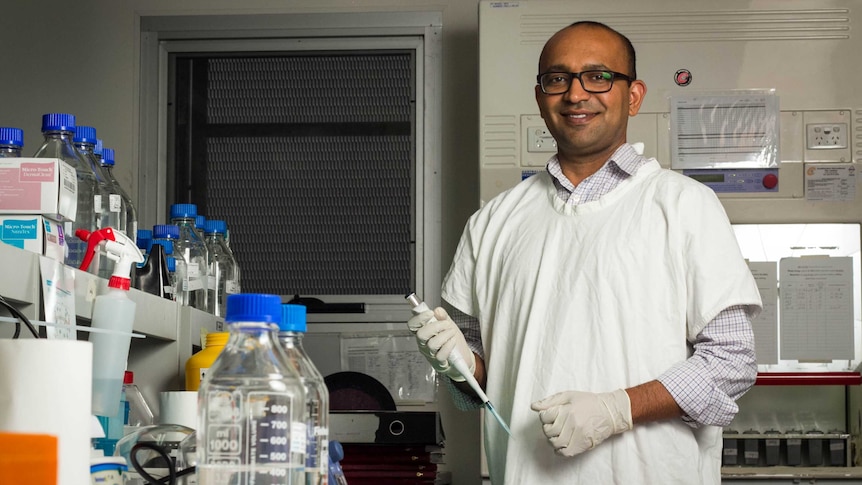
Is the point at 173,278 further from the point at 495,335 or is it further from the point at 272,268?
the point at 272,268

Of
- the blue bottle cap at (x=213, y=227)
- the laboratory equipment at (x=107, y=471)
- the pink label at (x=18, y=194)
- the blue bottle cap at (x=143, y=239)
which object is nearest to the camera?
the laboratory equipment at (x=107, y=471)

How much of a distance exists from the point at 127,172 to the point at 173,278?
150 centimetres

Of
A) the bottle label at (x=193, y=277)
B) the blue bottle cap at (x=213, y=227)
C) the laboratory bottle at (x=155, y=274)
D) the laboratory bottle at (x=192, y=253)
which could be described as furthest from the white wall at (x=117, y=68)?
the laboratory bottle at (x=155, y=274)

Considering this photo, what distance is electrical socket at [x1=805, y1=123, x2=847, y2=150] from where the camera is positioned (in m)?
3.01

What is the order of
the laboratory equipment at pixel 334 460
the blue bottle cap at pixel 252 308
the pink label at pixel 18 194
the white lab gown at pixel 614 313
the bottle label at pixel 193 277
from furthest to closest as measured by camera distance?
the bottle label at pixel 193 277, the white lab gown at pixel 614 313, the pink label at pixel 18 194, the laboratory equipment at pixel 334 460, the blue bottle cap at pixel 252 308

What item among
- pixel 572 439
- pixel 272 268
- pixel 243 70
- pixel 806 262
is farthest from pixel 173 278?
pixel 806 262

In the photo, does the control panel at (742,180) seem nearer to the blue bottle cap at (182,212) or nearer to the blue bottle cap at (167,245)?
the blue bottle cap at (182,212)

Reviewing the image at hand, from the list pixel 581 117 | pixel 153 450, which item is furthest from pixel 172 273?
pixel 153 450

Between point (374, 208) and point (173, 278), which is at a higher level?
point (374, 208)

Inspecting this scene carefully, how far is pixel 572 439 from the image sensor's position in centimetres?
154

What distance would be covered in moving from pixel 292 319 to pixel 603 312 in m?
0.95

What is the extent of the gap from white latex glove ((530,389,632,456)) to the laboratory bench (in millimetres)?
633

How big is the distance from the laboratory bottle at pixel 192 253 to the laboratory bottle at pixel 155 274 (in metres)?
0.29

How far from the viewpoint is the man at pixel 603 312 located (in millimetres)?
1612
